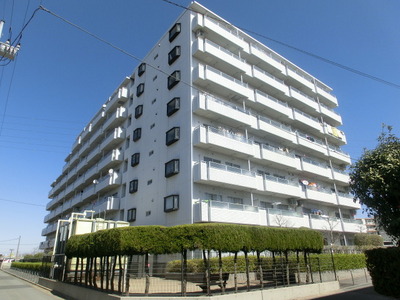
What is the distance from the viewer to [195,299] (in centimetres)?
970

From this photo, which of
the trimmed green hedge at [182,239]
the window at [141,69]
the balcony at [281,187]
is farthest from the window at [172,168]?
the window at [141,69]

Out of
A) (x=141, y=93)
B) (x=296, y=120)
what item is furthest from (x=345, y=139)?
(x=141, y=93)

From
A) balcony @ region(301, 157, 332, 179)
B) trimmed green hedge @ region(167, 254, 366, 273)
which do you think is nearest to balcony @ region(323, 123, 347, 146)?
balcony @ region(301, 157, 332, 179)

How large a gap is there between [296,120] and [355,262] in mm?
16916

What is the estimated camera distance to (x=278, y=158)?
28609mm

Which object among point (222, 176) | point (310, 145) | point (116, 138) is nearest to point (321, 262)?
point (222, 176)

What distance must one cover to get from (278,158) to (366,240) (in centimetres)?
1609

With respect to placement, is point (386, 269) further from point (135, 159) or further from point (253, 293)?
point (135, 159)

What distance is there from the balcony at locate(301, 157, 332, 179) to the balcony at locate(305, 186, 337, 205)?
1890 millimetres

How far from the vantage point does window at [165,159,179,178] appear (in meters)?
23.7

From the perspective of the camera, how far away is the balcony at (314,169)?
3178 centimetres

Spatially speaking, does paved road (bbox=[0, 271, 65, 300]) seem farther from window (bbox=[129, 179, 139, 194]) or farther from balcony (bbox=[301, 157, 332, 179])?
balcony (bbox=[301, 157, 332, 179])

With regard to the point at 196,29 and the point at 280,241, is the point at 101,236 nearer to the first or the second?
the point at 280,241

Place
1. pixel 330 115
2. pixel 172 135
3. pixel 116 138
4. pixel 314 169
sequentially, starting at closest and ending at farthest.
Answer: pixel 172 135 < pixel 314 169 < pixel 116 138 < pixel 330 115
